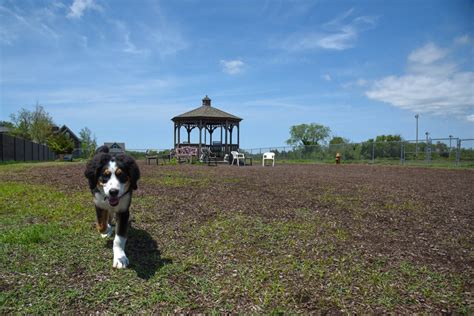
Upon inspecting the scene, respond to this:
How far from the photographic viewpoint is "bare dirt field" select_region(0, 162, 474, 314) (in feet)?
10.4

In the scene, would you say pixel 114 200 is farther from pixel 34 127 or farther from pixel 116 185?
pixel 34 127

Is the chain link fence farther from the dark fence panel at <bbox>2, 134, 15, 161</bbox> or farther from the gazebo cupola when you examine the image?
the dark fence panel at <bbox>2, 134, 15, 161</bbox>

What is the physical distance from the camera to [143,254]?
4180 mm

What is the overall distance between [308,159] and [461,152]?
16.7 metres

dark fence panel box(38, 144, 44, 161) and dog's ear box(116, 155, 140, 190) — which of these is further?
dark fence panel box(38, 144, 44, 161)

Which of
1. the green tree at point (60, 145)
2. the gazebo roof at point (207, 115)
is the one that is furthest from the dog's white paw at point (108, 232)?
the green tree at point (60, 145)

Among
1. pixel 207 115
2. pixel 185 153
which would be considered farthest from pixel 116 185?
pixel 207 115

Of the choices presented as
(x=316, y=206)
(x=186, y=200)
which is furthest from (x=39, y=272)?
(x=316, y=206)

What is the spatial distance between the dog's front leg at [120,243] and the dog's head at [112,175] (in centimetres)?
28

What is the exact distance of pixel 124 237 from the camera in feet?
12.6

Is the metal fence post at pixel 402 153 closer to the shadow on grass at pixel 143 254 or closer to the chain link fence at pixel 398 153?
the chain link fence at pixel 398 153

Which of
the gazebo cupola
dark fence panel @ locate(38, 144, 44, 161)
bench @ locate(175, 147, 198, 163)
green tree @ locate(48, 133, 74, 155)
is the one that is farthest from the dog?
dark fence panel @ locate(38, 144, 44, 161)

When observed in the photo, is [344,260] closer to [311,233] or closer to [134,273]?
[311,233]

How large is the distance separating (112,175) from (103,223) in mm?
1069
